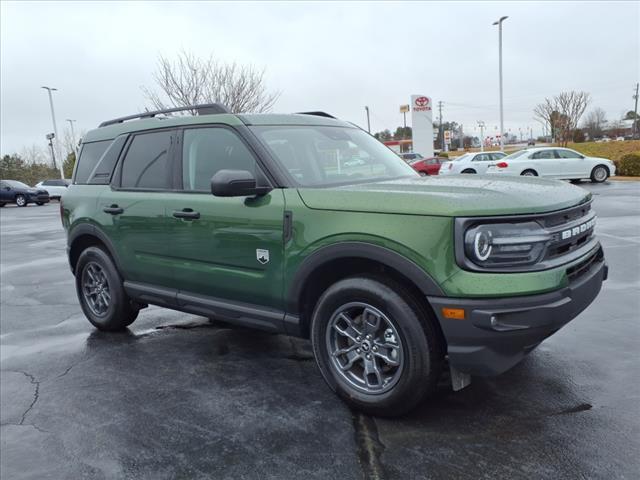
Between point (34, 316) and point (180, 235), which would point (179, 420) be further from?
point (34, 316)

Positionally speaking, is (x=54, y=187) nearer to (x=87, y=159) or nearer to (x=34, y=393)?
(x=87, y=159)

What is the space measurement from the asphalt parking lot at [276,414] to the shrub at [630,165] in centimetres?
2611

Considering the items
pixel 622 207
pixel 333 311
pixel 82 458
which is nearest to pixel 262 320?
pixel 333 311

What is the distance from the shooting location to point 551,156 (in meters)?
22.4

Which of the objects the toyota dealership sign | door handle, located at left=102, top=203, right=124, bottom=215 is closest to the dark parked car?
the toyota dealership sign

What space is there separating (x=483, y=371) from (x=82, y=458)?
7.40 feet

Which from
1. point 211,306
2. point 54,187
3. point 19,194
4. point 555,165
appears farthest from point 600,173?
point 54,187

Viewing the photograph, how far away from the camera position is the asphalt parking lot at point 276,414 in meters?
2.77

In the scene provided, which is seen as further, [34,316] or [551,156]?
[551,156]

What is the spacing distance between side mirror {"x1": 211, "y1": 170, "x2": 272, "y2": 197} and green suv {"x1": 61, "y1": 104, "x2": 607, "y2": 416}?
14 mm

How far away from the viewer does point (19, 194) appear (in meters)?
30.9

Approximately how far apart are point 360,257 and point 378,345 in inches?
21.6

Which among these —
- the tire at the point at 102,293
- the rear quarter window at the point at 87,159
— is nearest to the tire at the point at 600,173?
the rear quarter window at the point at 87,159

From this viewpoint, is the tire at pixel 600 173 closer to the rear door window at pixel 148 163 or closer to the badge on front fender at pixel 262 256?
the rear door window at pixel 148 163
